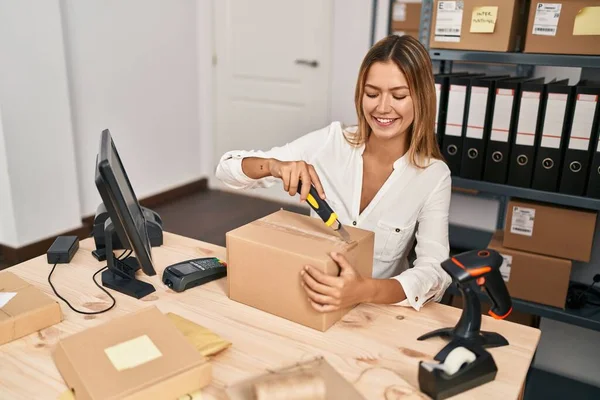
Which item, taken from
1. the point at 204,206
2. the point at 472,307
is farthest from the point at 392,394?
the point at 204,206

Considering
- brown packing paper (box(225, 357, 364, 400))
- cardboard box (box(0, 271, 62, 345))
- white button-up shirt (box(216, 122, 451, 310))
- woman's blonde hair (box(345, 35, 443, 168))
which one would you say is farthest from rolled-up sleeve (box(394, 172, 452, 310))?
cardboard box (box(0, 271, 62, 345))

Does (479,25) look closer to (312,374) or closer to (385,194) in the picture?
(385,194)

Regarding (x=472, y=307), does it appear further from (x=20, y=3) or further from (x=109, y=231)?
(x=20, y=3)

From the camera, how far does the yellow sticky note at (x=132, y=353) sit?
0.83 m

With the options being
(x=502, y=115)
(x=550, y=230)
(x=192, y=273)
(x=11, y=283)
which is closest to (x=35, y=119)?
(x=11, y=283)

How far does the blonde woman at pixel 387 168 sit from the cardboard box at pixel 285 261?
12 cm

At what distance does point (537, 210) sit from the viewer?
6.32ft

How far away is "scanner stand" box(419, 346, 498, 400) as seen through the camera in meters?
0.85

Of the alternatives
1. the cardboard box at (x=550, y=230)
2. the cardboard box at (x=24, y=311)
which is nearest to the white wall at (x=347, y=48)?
the cardboard box at (x=550, y=230)

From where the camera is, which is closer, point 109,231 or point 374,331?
point 374,331

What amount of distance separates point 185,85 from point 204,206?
3.03 feet

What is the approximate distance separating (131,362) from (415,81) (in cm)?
95

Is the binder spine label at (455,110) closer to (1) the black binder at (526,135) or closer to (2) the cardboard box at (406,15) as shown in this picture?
(1) the black binder at (526,135)

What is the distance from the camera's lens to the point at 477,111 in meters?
1.94
